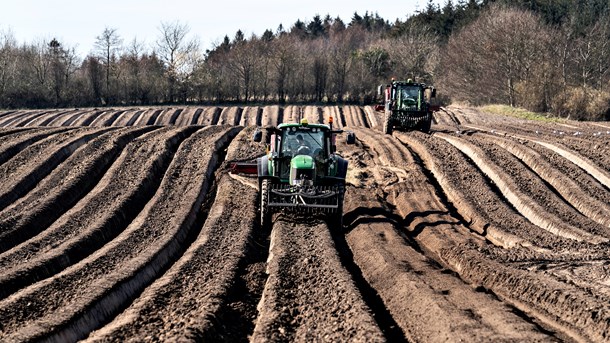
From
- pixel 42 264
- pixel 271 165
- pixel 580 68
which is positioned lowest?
pixel 42 264

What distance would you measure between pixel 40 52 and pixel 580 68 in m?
47.7

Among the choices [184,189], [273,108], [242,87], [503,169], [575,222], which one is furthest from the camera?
[242,87]

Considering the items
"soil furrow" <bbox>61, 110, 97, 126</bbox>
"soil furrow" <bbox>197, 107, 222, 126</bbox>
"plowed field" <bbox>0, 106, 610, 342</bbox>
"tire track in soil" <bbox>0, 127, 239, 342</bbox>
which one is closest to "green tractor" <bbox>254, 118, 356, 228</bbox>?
"plowed field" <bbox>0, 106, 610, 342</bbox>

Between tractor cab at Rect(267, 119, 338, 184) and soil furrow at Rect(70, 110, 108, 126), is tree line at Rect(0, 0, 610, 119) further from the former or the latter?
tractor cab at Rect(267, 119, 338, 184)

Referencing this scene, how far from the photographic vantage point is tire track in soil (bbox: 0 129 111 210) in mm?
17672

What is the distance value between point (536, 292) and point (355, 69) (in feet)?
168

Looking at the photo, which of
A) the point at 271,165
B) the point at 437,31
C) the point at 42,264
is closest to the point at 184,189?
the point at 271,165

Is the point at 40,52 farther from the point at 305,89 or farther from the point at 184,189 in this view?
the point at 184,189

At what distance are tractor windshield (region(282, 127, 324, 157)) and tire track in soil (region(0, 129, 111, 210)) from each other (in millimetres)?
7119

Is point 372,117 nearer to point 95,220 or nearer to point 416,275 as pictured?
point 95,220

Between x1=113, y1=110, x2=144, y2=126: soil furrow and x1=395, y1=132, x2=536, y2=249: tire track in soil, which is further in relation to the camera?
x1=113, y1=110, x2=144, y2=126: soil furrow

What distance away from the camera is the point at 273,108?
41.9 m

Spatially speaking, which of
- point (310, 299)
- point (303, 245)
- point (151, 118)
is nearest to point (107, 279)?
point (310, 299)

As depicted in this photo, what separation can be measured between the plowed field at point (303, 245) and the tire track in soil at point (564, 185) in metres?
0.06
